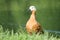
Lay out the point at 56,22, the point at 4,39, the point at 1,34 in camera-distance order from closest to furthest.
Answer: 1. the point at 4,39
2. the point at 1,34
3. the point at 56,22

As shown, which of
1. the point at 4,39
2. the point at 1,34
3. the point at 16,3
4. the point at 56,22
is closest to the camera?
the point at 4,39

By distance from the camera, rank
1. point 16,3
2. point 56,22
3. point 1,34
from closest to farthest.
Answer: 1. point 1,34
2. point 56,22
3. point 16,3

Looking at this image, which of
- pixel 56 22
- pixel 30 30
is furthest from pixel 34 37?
pixel 56 22

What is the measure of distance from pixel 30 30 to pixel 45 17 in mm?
14057

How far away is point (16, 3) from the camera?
3425cm

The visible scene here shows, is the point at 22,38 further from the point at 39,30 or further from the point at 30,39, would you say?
the point at 39,30

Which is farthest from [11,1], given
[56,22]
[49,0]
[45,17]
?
[56,22]

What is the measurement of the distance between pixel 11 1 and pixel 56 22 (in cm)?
1728

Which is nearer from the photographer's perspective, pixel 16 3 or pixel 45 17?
pixel 45 17

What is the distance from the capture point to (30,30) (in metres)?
8.15

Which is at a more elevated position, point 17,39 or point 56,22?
point 17,39

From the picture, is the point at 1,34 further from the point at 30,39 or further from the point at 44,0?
the point at 44,0

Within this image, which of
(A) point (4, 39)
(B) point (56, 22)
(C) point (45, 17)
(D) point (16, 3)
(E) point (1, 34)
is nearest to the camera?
(A) point (4, 39)

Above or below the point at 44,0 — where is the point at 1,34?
above
